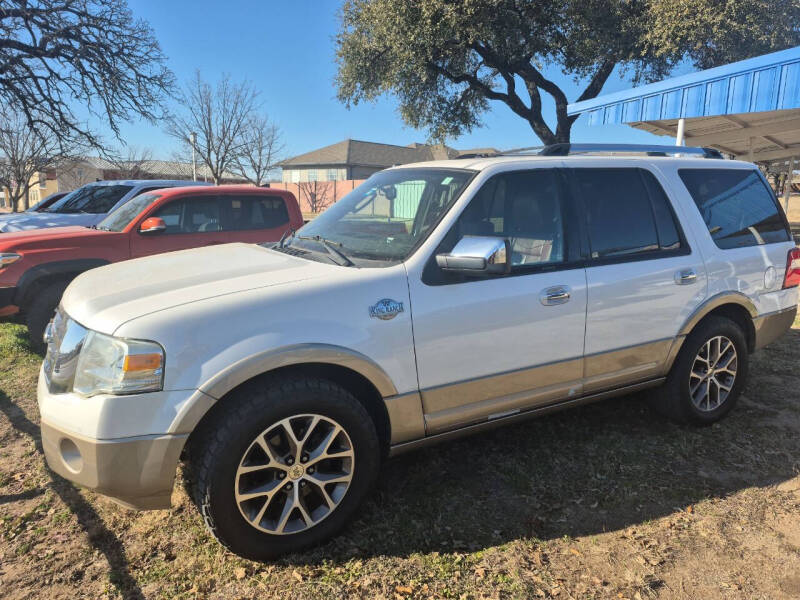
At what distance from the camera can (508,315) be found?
2994 millimetres

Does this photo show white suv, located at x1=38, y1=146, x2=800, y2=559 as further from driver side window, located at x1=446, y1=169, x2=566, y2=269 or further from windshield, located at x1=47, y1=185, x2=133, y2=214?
windshield, located at x1=47, y1=185, x2=133, y2=214

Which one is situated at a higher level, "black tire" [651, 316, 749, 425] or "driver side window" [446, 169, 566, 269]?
"driver side window" [446, 169, 566, 269]

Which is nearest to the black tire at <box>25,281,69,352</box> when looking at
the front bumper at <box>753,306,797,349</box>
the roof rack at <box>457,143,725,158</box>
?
the roof rack at <box>457,143,725,158</box>

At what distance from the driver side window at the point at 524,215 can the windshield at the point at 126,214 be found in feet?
16.4

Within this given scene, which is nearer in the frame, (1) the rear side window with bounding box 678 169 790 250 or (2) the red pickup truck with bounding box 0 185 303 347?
(1) the rear side window with bounding box 678 169 790 250

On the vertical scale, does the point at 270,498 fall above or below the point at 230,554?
above

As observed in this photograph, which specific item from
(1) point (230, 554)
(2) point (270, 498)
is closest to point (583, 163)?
(2) point (270, 498)

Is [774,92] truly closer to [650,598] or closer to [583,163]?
[583,163]

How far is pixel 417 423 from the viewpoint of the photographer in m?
2.88

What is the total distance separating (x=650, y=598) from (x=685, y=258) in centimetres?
218

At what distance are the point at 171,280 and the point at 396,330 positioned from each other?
116cm

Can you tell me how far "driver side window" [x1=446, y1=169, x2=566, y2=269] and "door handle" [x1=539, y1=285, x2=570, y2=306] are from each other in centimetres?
17

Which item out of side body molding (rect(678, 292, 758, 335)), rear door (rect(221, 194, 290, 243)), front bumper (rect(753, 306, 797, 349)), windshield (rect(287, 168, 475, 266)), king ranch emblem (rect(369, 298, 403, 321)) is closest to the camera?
king ranch emblem (rect(369, 298, 403, 321))

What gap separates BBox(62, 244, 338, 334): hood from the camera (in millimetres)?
2443
